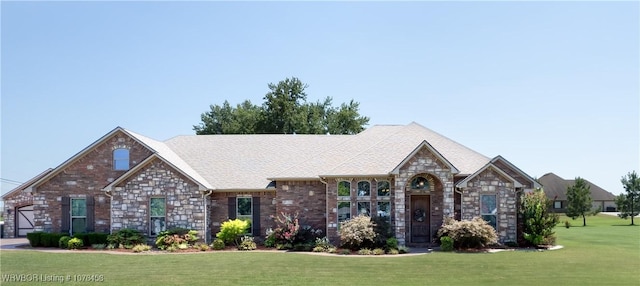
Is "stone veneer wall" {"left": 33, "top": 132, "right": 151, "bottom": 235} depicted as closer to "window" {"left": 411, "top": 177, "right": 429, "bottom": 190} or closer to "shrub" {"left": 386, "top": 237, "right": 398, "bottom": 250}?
"shrub" {"left": 386, "top": 237, "right": 398, "bottom": 250}

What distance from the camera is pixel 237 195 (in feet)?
97.3

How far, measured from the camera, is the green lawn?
58.1 feet

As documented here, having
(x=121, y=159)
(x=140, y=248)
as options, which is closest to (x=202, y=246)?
(x=140, y=248)

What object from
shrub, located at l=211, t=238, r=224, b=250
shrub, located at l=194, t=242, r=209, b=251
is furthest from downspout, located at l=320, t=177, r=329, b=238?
shrub, located at l=194, t=242, r=209, b=251

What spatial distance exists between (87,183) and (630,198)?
51.1 meters

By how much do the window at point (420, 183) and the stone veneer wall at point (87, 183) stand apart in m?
13.3

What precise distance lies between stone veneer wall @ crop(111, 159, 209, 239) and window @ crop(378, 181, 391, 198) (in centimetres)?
848

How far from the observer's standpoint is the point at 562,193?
247ft

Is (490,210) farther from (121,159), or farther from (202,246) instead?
(121,159)

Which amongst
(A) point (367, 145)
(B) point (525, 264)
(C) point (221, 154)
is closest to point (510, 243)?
(B) point (525, 264)

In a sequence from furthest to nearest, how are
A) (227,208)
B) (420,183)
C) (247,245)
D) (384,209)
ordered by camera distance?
(227,208) < (420,183) < (384,209) < (247,245)

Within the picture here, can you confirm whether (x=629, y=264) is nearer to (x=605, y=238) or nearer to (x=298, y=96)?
(x=605, y=238)

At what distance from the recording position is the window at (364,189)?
91.6ft

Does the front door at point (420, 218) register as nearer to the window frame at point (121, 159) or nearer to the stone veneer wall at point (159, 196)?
the stone veneer wall at point (159, 196)
